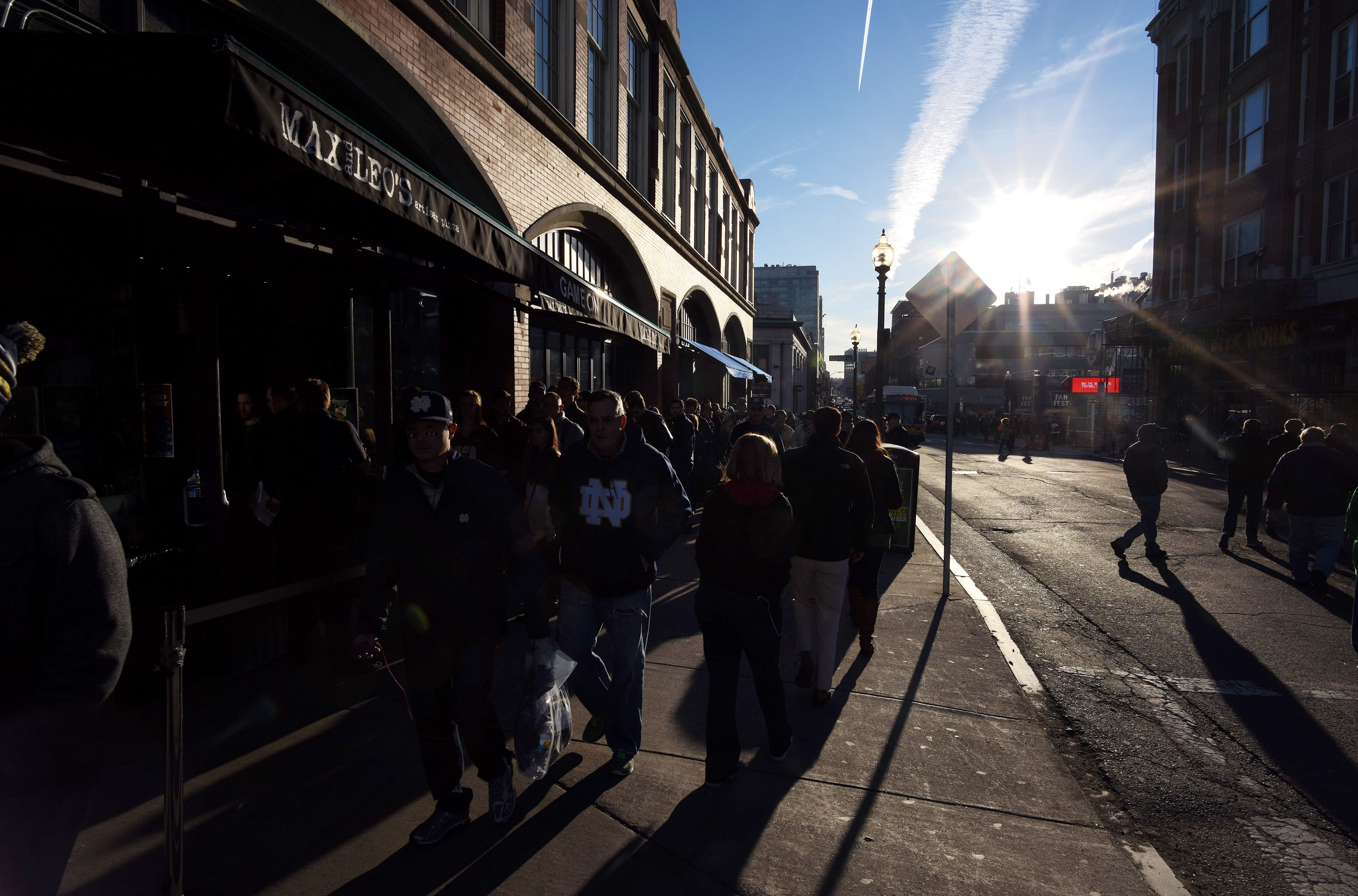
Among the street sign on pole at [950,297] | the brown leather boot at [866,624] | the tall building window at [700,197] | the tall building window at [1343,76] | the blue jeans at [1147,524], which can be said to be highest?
the tall building window at [1343,76]

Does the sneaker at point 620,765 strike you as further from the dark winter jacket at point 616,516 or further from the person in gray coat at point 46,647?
the person in gray coat at point 46,647

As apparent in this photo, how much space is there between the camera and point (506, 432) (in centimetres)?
738

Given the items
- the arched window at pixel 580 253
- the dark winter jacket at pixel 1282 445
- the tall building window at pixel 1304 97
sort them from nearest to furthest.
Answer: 1. the dark winter jacket at pixel 1282 445
2. the arched window at pixel 580 253
3. the tall building window at pixel 1304 97

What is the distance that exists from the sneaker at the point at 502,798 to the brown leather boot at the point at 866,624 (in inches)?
127

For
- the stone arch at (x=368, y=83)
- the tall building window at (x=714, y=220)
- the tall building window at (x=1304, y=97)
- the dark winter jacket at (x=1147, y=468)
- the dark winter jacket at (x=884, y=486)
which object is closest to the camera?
the dark winter jacket at (x=884, y=486)

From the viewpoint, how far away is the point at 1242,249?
87.6 feet

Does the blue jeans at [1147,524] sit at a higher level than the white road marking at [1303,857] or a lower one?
higher

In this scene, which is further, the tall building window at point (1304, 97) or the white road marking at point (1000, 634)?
the tall building window at point (1304, 97)

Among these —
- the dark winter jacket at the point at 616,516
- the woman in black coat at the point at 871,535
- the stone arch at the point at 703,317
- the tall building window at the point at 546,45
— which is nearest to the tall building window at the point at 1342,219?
the stone arch at the point at 703,317

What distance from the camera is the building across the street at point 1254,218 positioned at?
21734mm

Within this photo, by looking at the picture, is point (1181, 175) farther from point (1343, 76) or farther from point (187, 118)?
point (187, 118)

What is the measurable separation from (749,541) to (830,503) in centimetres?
124

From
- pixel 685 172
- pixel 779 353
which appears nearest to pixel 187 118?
pixel 685 172

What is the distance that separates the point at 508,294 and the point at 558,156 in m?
4.76
